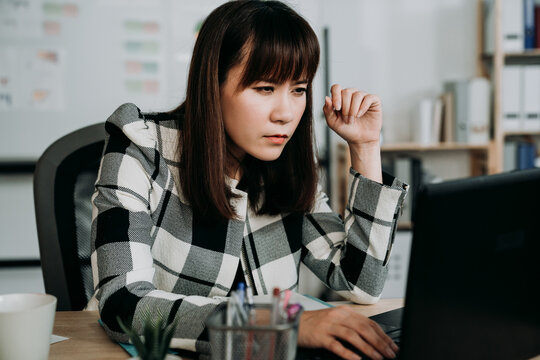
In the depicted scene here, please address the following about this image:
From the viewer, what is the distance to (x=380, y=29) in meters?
2.95

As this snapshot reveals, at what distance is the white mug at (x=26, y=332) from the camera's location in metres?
0.65

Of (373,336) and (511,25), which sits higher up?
(511,25)

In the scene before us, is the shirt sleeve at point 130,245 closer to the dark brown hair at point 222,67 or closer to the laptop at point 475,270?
the dark brown hair at point 222,67

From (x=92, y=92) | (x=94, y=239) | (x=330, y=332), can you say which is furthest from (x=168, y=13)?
(x=330, y=332)

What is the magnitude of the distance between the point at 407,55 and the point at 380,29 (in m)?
0.19

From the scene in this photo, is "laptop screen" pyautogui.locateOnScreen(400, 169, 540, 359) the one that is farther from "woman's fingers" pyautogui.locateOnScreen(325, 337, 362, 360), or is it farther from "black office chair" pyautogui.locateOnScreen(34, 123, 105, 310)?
"black office chair" pyautogui.locateOnScreen(34, 123, 105, 310)

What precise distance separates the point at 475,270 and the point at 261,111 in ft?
1.71

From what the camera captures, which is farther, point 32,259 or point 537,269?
point 32,259

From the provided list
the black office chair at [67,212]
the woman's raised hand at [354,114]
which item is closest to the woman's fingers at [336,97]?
the woman's raised hand at [354,114]

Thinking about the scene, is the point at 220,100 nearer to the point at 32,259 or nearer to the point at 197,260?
the point at 197,260

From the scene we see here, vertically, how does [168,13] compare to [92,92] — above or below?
above

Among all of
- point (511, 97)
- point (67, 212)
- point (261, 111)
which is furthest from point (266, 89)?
point (511, 97)

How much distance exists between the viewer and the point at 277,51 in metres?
1.02

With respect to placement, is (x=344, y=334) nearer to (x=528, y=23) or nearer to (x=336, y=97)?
(x=336, y=97)
